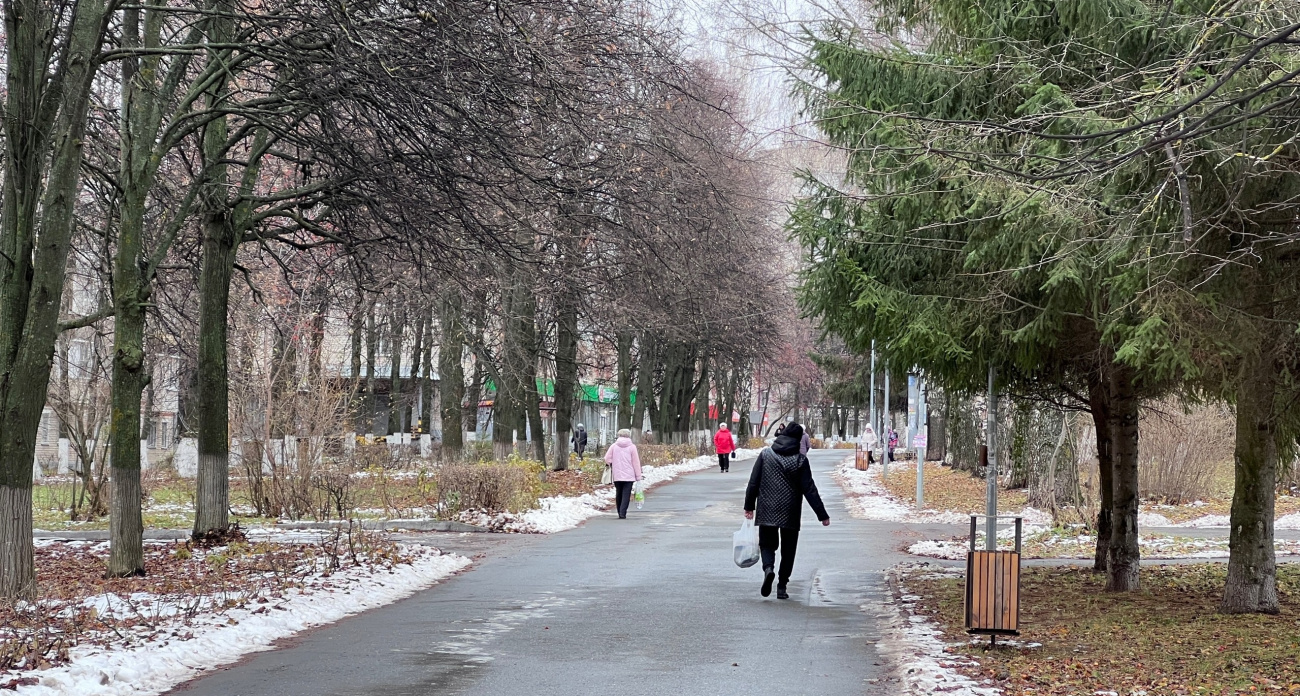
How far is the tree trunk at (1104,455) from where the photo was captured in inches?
549

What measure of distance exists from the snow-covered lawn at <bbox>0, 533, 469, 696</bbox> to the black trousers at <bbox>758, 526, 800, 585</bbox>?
371 cm

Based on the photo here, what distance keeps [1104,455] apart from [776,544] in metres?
4.01

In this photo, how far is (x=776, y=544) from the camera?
13750 millimetres

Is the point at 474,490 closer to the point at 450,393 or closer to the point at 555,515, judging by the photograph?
the point at 555,515

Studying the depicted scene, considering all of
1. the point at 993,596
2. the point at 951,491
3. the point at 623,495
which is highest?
the point at 993,596

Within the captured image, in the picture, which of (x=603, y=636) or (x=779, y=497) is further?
(x=779, y=497)

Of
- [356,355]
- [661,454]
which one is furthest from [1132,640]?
[661,454]

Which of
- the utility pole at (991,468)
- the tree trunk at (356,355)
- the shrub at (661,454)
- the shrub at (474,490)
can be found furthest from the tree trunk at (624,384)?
the utility pole at (991,468)

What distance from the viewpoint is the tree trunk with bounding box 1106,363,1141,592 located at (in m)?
13.5

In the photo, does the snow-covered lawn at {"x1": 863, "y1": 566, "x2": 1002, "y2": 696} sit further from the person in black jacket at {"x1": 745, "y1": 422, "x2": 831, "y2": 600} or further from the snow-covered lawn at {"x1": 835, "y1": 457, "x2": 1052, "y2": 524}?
the snow-covered lawn at {"x1": 835, "y1": 457, "x2": 1052, "y2": 524}

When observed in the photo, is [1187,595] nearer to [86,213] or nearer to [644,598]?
[644,598]

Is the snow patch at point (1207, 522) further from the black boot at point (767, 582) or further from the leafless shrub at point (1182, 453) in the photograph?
the black boot at point (767, 582)

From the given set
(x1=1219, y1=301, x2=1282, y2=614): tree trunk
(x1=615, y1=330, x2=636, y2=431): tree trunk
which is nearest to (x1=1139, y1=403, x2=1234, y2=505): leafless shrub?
(x1=1219, y1=301, x2=1282, y2=614): tree trunk

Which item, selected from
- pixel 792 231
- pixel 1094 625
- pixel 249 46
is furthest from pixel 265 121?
pixel 1094 625
